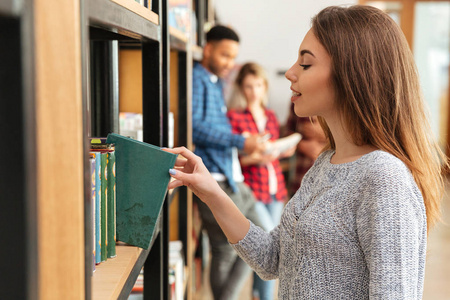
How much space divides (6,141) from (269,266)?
34.8 inches

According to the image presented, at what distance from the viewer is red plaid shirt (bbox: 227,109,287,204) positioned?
2.80m

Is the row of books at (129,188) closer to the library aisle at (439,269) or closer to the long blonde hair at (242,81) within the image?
the long blonde hair at (242,81)

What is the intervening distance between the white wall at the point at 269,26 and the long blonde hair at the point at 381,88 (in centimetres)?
404

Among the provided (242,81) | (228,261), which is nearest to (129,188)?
(228,261)

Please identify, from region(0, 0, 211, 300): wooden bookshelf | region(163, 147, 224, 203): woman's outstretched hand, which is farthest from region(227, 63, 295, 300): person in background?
region(0, 0, 211, 300): wooden bookshelf

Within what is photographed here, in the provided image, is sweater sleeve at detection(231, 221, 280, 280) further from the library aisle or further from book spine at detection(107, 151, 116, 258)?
the library aisle

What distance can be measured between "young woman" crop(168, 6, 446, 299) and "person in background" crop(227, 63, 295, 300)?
5.25 feet

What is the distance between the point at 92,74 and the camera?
1.39 m

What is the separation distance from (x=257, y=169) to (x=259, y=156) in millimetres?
92

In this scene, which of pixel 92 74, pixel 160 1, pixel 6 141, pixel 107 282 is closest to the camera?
pixel 6 141

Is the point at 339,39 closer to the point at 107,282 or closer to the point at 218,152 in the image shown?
the point at 107,282

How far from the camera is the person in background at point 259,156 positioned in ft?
9.13

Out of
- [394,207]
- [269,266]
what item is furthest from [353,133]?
[269,266]

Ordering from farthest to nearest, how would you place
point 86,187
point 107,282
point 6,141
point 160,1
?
point 160,1 < point 107,282 < point 86,187 < point 6,141
